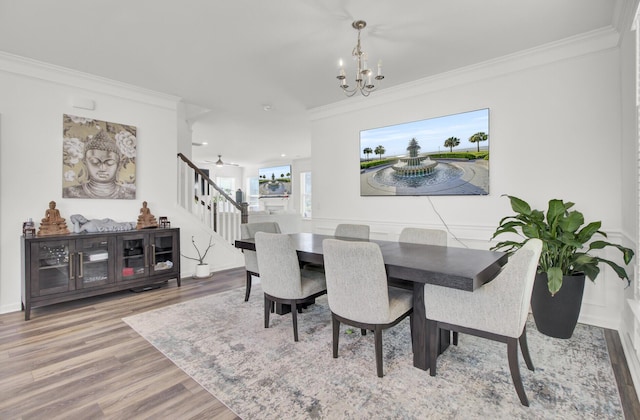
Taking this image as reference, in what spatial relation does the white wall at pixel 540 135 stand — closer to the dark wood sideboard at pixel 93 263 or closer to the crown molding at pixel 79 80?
the dark wood sideboard at pixel 93 263

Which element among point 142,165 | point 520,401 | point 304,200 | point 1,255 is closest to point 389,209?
point 520,401

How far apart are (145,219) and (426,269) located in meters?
3.65

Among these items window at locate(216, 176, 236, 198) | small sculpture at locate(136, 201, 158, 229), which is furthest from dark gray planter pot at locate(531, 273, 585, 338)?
window at locate(216, 176, 236, 198)

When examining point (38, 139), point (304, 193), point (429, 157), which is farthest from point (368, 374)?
point (304, 193)

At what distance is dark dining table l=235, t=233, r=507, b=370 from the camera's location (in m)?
1.75

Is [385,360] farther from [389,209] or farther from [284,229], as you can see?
[284,229]

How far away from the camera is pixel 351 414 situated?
1672mm

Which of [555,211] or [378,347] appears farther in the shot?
[555,211]

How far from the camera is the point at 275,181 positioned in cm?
1110

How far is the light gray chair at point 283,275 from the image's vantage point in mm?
2490

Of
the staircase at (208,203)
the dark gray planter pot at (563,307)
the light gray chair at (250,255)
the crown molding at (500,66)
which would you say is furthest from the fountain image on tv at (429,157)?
the staircase at (208,203)

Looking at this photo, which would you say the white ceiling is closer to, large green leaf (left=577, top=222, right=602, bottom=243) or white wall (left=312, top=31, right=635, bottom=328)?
white wall (left=312, top=31, right=635, bottom=328)

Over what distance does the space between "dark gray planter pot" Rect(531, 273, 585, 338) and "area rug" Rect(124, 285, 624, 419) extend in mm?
102

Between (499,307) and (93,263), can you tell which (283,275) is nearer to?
(499,307)
